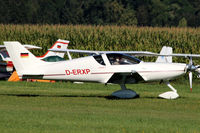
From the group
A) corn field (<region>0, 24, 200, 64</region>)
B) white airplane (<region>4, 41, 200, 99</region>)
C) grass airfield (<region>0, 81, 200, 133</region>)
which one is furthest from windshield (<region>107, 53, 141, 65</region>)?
corn field (<region>0, 24, 200, 64</region>)

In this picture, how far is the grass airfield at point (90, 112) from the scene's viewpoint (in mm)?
12933

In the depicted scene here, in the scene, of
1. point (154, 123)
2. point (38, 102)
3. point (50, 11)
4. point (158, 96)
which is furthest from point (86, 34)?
point (50, 11)

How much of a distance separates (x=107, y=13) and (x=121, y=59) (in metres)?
61.9

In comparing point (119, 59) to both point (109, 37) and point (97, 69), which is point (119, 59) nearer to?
point (97, 69)

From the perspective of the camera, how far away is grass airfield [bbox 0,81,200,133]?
12.9m

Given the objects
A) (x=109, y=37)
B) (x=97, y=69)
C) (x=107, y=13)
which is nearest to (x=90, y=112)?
(x=97, y=69)

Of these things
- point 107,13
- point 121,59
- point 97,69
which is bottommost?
point 107,13

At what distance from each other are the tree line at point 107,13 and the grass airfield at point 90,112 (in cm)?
5721

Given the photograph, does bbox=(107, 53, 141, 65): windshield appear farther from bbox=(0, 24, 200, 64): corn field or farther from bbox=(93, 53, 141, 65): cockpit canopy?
bbox=(0, 24, 200, 64): corn field

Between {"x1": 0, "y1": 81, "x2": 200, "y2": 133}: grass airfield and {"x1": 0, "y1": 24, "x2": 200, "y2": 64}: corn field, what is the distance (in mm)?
9651

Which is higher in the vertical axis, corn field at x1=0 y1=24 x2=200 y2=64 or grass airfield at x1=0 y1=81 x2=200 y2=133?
corn field at x1=0 y1=24 x2=200 y2=64

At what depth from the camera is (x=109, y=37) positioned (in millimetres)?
35000

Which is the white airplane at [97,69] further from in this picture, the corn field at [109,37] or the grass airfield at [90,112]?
the corn field at [109,37]

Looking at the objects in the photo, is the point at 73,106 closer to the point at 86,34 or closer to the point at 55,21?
the point at 86,34
